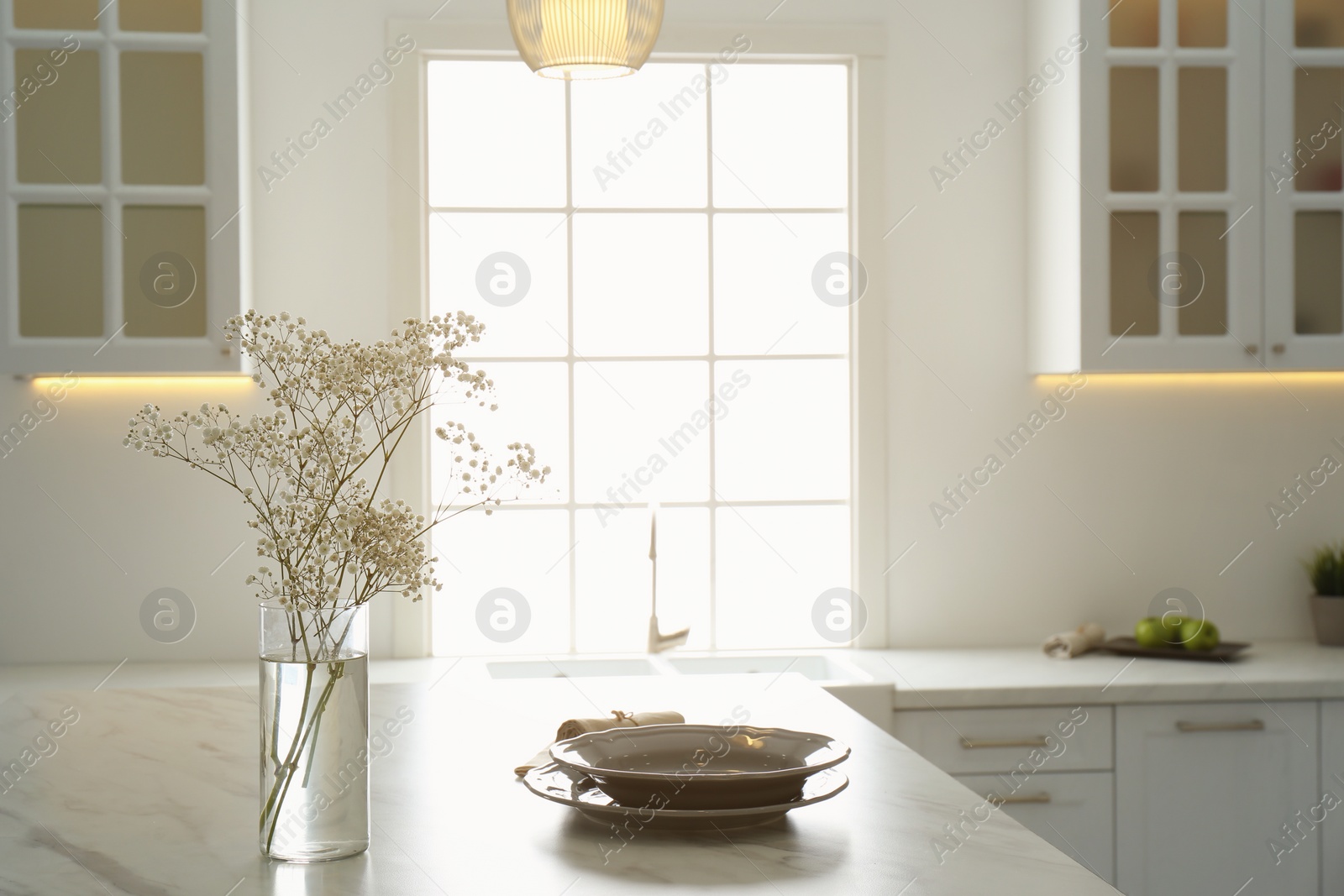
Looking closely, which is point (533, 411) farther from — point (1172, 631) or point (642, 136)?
point (1172, 631)

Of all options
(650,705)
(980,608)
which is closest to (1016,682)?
(980,608)

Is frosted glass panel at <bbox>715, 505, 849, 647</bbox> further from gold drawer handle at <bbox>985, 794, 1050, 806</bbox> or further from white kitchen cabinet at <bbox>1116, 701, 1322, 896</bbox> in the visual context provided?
white kitchen cabinet at <bbox>1116, 701, 1322, 896</bbox>

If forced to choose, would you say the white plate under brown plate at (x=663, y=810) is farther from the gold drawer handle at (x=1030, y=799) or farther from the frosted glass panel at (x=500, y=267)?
the frosted glass panel at (x=500, y=267)

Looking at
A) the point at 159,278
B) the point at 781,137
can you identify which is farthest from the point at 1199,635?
the point at 159,278

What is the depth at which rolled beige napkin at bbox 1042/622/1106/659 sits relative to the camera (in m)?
2.87

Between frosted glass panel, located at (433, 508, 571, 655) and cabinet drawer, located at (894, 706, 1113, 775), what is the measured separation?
100 centimetres

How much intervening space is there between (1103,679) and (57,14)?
2.72 metres

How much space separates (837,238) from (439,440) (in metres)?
1.16

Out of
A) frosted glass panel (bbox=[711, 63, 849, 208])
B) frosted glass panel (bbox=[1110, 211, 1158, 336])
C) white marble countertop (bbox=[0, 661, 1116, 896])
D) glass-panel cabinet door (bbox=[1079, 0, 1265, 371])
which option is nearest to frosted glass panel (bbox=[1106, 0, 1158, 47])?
glass-panel cabinet door (bbox=[1079, 0, 1265, 371])

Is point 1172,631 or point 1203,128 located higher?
point 1203,128

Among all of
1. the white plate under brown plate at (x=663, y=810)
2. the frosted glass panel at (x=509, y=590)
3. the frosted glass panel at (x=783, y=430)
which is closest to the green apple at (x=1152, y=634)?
the frosted glass panel at (x=783, y=430)

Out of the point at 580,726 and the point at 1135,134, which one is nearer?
the point at 580,726

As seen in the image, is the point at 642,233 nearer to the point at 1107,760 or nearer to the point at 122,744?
Result: the point at 1107,760

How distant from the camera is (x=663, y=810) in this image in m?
1.13
